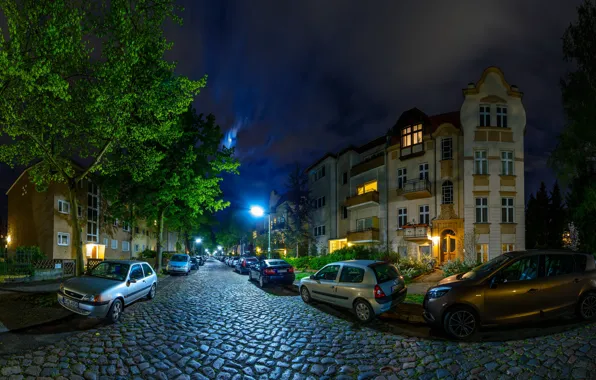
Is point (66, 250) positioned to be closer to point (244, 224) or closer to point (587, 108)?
point (587, 108)

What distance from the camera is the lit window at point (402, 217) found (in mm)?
28389

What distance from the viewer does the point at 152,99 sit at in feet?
42.3

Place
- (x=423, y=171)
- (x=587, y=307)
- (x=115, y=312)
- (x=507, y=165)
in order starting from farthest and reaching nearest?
(x=423, y=171) < (x=507, y=165) < (x=115, y=312) < (x=587, y=307)

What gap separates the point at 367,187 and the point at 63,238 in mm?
27973

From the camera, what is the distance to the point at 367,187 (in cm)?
3347

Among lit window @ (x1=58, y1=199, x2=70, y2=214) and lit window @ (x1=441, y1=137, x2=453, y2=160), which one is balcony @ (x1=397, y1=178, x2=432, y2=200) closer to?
lit window @ (x1=441, y1=137, x2=453, y2=160)

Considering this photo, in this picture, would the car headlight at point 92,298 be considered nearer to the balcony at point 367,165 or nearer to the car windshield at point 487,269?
the car windshield at point 487,269

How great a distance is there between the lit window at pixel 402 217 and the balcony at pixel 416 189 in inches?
50.9

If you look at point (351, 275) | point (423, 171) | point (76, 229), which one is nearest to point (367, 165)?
point (423, 171)

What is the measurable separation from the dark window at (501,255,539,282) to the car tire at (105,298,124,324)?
10.4 meters

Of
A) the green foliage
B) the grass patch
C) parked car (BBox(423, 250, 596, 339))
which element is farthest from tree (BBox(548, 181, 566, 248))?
the green foliage

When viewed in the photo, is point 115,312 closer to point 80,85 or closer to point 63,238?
point 80,85

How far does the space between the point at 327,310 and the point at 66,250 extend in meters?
27.8

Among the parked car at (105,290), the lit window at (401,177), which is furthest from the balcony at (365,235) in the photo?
the parked car at (105,290)
